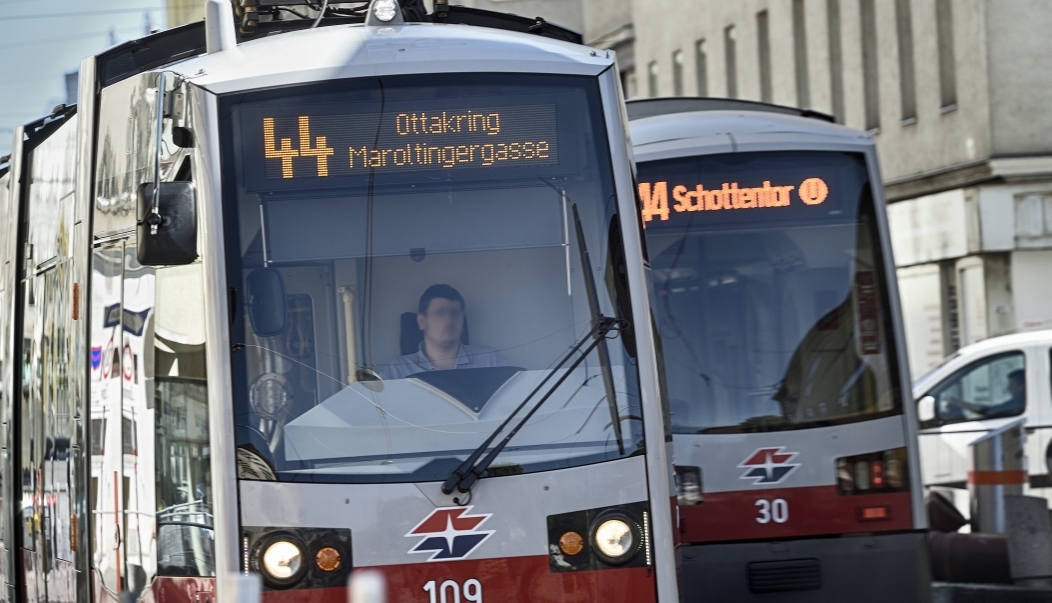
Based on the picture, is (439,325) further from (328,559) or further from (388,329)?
(328,559)

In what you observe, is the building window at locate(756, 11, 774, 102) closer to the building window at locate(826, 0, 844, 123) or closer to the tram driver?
the building window at locate(826, 0, 844, 123)

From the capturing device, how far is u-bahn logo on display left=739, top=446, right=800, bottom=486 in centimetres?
988

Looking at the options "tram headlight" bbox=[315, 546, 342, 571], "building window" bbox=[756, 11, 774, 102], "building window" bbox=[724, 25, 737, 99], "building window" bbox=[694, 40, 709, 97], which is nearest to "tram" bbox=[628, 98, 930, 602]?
"tram headlight" bbox=[315, 546, 342, 571]

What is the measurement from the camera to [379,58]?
6914 millimetres

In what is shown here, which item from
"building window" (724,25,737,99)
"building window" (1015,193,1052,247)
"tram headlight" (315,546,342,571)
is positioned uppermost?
"building window" (724,25,737,99)

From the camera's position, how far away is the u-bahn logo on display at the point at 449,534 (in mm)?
6395

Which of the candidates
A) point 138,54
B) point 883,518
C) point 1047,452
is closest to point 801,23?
point 1047,452

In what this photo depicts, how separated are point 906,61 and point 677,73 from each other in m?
11.4

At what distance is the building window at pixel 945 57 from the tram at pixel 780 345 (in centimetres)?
1432

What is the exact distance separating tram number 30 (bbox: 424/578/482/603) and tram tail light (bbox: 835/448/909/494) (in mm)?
3971

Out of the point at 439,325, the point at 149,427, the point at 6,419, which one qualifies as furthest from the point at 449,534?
the point at 6,419

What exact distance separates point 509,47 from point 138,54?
2.10 meters

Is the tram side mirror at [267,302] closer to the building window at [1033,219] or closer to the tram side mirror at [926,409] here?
the tram side mirror at [926,409]

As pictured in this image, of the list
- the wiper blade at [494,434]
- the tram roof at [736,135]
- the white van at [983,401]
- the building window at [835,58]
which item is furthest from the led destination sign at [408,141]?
the building window at [835,58]
